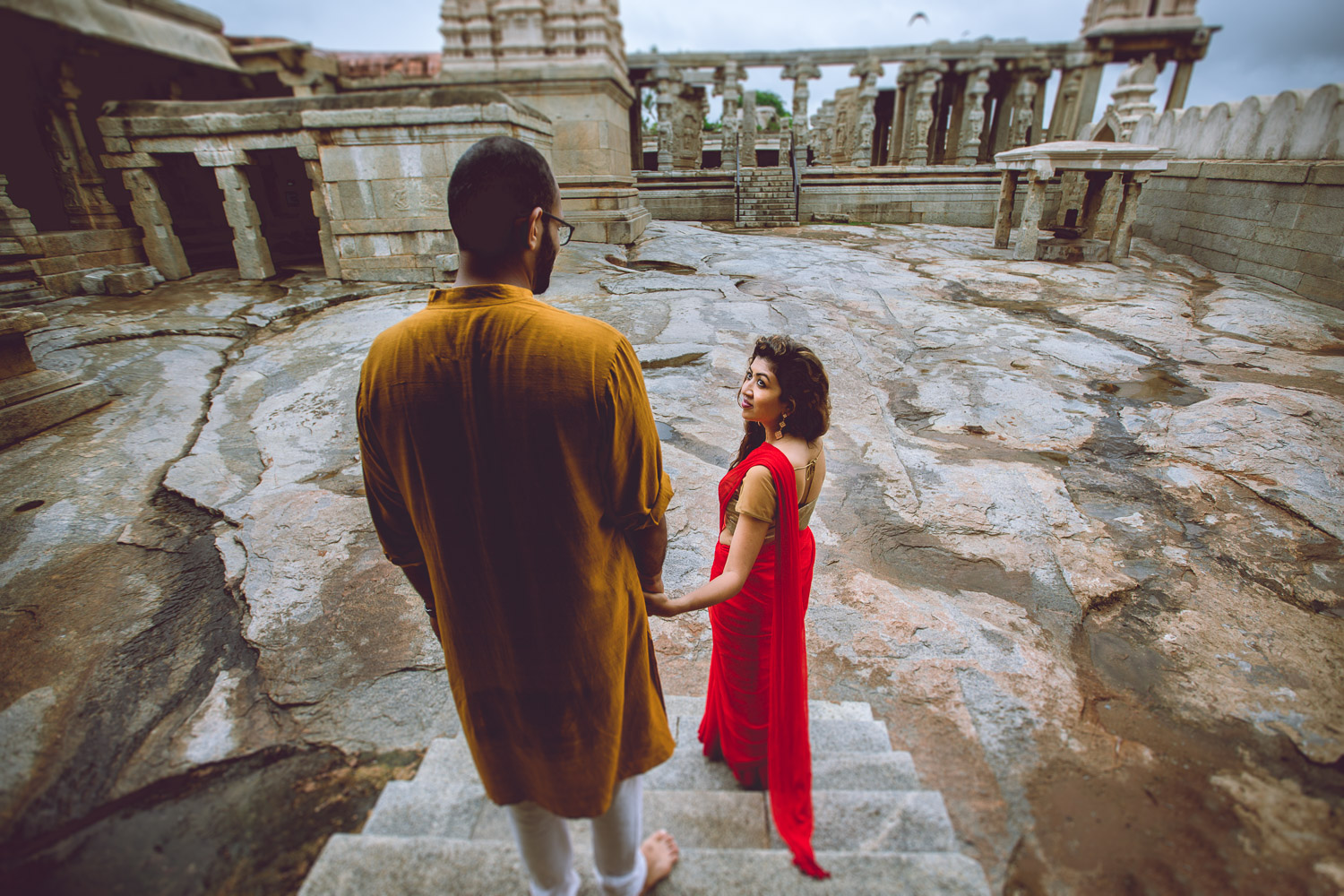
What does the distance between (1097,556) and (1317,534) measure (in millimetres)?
1218

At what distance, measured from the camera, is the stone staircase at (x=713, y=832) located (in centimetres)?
125

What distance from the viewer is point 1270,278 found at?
28.3 feet

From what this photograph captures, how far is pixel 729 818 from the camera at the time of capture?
158cm

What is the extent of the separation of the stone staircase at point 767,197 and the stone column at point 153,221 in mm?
11221

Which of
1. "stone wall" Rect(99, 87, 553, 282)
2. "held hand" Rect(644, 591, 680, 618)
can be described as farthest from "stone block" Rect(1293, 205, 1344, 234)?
"held hand" Rect(644, 591, 680, 618)

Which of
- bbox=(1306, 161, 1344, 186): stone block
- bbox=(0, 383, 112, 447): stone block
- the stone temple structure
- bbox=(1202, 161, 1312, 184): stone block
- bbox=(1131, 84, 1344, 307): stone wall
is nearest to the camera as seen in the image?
the stone temple structure

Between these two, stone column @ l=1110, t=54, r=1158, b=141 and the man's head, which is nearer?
the man's head

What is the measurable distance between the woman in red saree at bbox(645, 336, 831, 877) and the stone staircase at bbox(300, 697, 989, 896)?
0.38 ft

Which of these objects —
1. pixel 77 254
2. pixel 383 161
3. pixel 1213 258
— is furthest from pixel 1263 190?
pixel 77 254

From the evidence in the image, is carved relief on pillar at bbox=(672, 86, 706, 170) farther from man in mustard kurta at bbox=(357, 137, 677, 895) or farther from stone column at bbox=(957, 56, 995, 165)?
man in mustard kurta at bbox=(357, 137, 677, 895)

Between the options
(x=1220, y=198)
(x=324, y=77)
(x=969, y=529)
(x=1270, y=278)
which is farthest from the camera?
(x=324, y=77)

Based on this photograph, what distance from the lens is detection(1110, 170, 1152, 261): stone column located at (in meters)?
9.41

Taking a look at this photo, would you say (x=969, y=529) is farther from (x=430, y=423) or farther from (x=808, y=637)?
(x=430, y=423)

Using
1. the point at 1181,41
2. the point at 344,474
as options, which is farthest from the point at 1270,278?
the point at 1181,41
